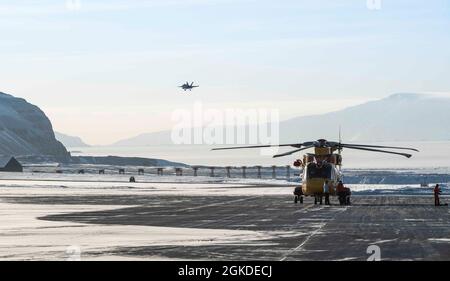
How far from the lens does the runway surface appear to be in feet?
89.5

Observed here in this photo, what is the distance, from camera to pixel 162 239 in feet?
108

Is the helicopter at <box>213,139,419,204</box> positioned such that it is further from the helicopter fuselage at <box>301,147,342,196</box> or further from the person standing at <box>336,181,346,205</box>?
the person standing at <box>336,181,346,205</box>

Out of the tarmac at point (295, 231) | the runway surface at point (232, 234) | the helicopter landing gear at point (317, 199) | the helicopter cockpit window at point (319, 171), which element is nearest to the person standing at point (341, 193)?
the helicopter landing gear at point (317, 199)

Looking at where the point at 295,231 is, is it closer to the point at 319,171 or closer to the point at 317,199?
the point at 319,171

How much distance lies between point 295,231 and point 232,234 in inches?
119

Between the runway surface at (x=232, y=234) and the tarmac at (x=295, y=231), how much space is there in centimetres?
3

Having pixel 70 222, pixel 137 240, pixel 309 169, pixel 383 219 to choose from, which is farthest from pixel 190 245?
pixel 309 169

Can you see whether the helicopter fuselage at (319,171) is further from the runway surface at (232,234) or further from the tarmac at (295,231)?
the runway surface at (232,234)

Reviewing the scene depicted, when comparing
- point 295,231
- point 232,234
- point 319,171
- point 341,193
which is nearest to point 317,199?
point 341,193

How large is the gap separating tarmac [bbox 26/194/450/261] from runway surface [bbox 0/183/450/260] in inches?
1.1

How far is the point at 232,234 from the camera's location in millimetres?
35438
